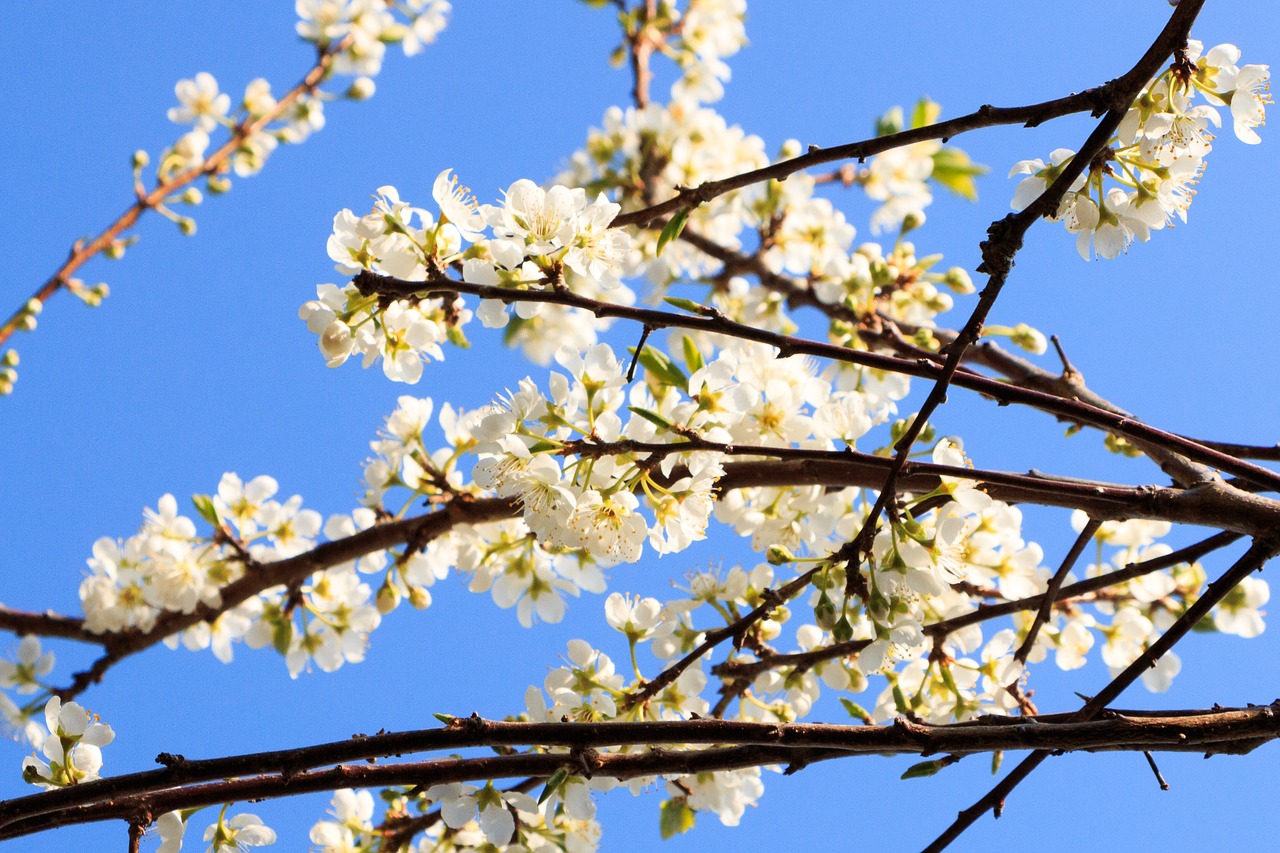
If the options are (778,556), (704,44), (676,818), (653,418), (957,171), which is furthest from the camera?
(704,44)

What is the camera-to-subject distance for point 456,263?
162 centimetres

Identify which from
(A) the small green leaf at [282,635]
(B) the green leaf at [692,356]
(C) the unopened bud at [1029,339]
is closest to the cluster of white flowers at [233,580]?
(A) the small green leaf at [282,635]

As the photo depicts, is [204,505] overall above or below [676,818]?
above

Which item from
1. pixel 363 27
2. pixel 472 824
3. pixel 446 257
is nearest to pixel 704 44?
pixel 363 27

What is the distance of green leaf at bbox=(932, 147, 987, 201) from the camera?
2.95 metres

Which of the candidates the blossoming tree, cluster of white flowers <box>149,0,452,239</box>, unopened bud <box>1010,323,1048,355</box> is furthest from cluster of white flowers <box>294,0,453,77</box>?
unopened bud <box>1010,323,1048,355</box>

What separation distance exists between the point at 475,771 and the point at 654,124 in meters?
2.68

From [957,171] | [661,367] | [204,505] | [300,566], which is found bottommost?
[661,367]

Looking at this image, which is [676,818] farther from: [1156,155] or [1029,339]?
[1156,155]

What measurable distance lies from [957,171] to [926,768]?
7.18ft

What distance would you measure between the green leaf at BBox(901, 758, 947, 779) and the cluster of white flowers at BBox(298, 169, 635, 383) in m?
0.78

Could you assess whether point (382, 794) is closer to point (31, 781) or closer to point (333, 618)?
point (31, 781)

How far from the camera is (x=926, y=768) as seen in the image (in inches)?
48.4

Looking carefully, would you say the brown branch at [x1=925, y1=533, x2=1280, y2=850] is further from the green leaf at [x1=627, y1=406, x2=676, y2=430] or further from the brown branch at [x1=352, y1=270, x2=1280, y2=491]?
the green leaf at [x1=627, y1=406, x2=676, y2=430]
